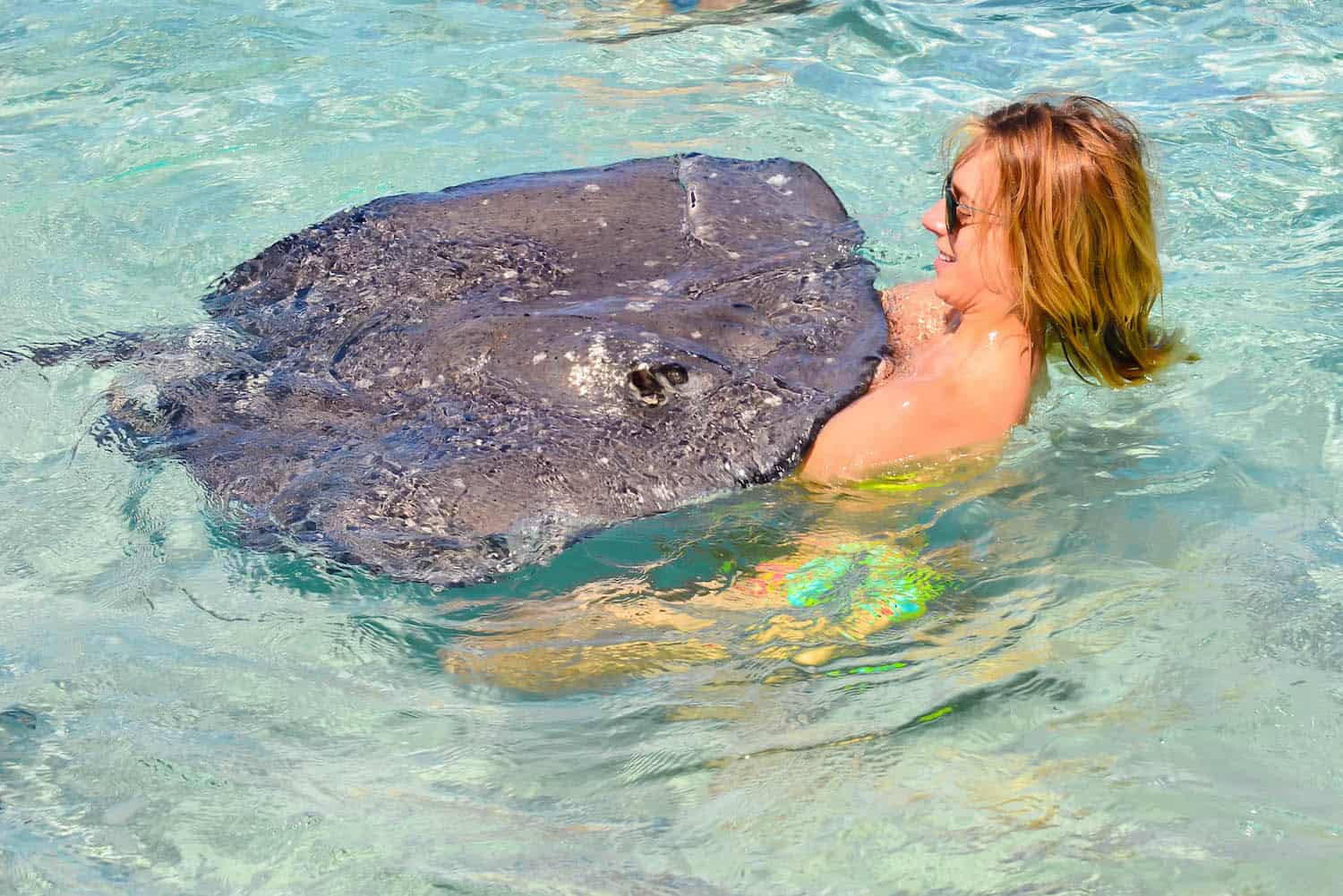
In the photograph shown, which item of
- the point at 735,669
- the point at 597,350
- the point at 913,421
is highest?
the point at 597,350

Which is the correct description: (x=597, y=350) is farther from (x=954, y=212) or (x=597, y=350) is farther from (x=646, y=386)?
(x=954, y=212)

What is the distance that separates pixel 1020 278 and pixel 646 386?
1.14m

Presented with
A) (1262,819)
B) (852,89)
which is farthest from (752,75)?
(1262,819)

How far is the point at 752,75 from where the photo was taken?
24.4ft

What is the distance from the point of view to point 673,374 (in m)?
3.50

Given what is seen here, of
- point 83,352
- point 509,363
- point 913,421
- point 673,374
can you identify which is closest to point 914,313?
point 913,421

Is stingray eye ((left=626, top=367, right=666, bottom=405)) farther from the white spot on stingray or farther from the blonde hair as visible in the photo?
the blonde hair

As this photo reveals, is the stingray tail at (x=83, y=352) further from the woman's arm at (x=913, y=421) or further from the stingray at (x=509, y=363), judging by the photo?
the woman's arm at (x=913, y=421)

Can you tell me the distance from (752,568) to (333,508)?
121cm

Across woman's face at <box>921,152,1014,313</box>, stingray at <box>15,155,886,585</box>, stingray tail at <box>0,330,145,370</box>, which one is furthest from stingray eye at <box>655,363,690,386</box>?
stingray tail at <box>0,330,145,370</box>

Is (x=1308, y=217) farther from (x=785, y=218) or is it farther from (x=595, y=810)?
(x=595, y=810)

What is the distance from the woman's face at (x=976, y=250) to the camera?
3.40m

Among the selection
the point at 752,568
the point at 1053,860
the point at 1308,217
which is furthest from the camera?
the point at 1308,217

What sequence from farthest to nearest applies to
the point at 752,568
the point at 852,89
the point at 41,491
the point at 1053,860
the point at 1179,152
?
1. the point at 852,89
2. the point at 1179,152
3. the point at 41,491
4. the point at 752,568
5. the point at 1053,860
